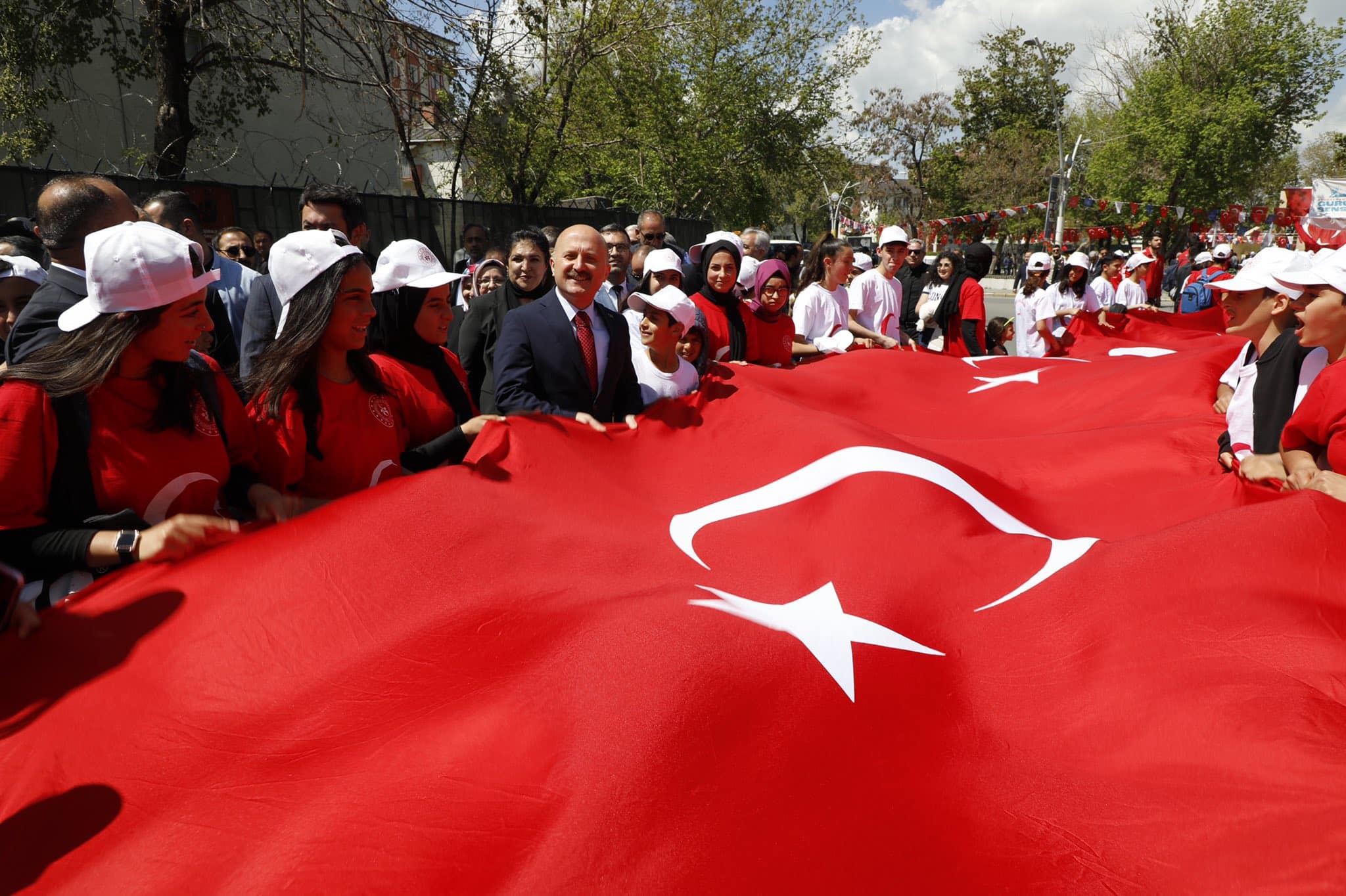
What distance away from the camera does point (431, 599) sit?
236cm

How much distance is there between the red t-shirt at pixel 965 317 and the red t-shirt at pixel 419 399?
5.33 meters

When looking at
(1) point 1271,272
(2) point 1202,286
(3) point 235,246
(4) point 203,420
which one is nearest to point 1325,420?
(1) point 1271,272

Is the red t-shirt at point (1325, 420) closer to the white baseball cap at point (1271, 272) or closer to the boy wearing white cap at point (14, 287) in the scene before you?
the white baseball cap at point (1271, 272)

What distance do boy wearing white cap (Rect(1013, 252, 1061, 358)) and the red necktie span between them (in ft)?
17.4

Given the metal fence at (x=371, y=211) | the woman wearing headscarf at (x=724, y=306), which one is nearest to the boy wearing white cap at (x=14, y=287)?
the woman wearing headscarf at (x=724, y=306)

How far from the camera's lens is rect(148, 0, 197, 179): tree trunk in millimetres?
11242

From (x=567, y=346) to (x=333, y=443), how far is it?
40.4 inches

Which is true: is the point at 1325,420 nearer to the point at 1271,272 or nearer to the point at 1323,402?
the point at 1323,402

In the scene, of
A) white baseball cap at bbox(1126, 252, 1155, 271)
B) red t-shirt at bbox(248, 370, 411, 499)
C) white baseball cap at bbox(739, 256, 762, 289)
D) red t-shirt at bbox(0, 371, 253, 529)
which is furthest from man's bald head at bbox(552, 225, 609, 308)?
white baseball cap at bbox(1126, 252, 1155, 271)

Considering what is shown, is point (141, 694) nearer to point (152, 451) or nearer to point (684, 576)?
point (152, 451)

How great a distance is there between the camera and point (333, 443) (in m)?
2.79

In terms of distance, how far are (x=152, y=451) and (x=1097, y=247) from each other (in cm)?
4084

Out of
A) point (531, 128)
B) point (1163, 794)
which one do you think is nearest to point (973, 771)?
point (1163, 794)

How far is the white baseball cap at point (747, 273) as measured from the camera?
6488 millimetres
